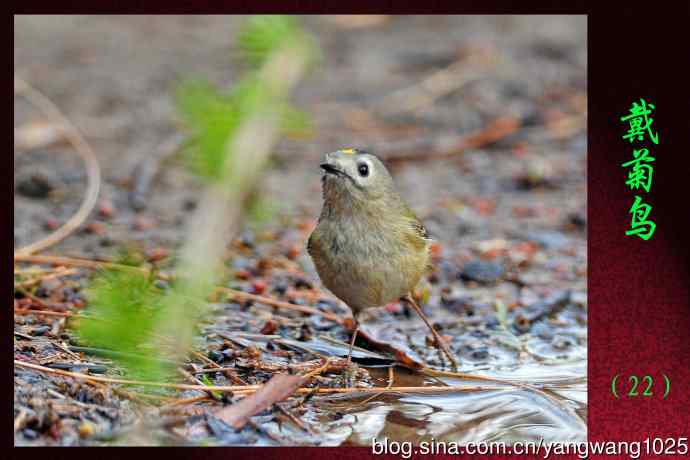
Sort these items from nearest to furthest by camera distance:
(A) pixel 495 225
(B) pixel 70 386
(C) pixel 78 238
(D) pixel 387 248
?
(B) pixel 70 386
(D) pixel 387 248
(C) pixel 78 238
(A) pixel 495 225

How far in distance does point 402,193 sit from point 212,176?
5.51m

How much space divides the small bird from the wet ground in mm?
326

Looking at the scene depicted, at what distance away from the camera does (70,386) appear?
10.7 feet

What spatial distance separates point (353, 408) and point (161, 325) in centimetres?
244

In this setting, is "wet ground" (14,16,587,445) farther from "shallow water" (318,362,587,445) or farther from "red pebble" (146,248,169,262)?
"red pebble" (146,248,169,262)

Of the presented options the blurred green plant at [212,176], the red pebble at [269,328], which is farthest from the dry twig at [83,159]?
the blurred green plant at [212,176]

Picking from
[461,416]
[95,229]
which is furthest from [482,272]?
[95,229]

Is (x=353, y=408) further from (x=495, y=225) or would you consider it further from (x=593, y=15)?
(x=495, y=225)

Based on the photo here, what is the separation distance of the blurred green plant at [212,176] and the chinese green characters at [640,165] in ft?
7.76

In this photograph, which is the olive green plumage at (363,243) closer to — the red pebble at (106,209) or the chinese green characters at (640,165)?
the chinese green characters at (640,165)

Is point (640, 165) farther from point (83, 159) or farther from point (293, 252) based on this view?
point (83, 159)

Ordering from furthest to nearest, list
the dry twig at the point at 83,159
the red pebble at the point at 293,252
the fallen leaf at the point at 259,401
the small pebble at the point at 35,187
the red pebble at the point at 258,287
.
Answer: the small pebble at the point at 35,187
the red pebble at the point at 293,252
the dry twig at the point at 83,159
the red pebble at the point at 258,287
the fallen leaf at the point at 259,401

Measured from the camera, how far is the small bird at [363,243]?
3.84 meters
